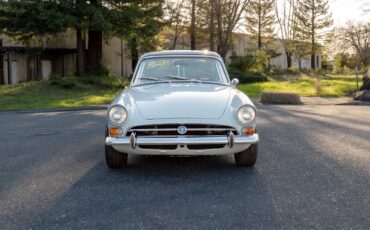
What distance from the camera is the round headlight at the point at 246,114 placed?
479cm

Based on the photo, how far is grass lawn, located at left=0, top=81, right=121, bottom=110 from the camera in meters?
16.3

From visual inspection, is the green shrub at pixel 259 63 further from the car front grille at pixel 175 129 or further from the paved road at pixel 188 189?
the car front grille at pixel 175 129

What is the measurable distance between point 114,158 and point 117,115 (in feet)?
1.89

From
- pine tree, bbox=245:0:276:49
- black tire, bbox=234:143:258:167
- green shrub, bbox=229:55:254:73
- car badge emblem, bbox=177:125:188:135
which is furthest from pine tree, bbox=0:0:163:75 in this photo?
pine tree, bbox=245:0:276:49

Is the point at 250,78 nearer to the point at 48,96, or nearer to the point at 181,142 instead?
the point at 48,96

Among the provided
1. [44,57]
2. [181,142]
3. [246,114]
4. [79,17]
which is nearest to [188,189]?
[181,142]

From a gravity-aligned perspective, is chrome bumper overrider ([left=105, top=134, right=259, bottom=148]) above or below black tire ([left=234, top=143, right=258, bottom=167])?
above

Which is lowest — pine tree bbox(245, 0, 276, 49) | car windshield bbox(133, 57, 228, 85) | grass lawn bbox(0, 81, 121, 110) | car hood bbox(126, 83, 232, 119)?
grass lawn bbox(0, 81, 121, 110)

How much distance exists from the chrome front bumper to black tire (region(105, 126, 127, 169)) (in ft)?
0.88

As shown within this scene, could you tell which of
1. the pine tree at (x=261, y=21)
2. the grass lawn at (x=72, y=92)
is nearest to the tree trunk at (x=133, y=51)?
the grass lawn at (x=72, y=92)

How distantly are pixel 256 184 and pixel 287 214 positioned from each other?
0.97 metres

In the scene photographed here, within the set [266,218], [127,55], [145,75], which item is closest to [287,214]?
[266,218]

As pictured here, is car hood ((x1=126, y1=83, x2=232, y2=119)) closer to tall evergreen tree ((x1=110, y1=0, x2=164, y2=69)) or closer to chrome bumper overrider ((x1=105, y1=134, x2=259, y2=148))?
chrome bumper overrider ((x1=105, y1=134, x2=259, y2=148))

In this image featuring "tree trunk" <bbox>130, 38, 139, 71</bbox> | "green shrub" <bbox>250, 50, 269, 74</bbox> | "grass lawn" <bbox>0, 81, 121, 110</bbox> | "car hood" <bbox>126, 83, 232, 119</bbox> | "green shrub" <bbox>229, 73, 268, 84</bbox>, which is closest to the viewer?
"car hood" <bbox>126, 83, 232, 119</bbox>
